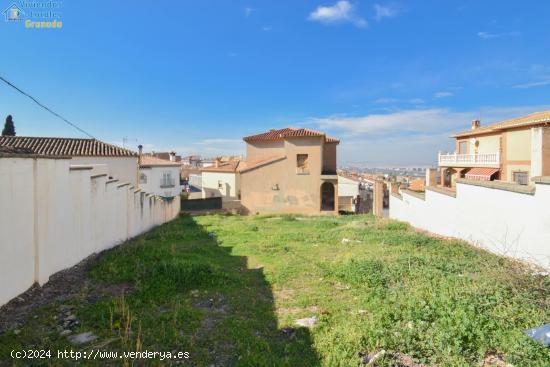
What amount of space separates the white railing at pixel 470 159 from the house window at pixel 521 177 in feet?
6.21

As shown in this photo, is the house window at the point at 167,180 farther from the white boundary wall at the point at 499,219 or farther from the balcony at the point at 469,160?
the white boundary wall at the point at 499,219

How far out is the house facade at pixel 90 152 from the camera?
19.2m

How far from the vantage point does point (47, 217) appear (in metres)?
5.11

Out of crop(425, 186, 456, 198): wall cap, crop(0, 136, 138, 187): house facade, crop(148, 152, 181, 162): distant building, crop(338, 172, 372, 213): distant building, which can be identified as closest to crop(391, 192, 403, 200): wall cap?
crop(425, 186, 456, 198): wall cap

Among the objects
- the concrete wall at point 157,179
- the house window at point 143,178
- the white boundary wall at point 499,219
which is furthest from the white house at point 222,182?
the white boundary wall at point 499,219

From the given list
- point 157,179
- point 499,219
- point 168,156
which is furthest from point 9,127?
point 499,219

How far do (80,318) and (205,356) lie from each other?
6.38ft

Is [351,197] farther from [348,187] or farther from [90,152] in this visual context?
[90,152]

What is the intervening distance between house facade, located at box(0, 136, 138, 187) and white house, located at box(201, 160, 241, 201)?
11304mm

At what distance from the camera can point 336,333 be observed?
3.70 m

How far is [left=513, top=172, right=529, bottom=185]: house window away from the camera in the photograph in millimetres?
20953

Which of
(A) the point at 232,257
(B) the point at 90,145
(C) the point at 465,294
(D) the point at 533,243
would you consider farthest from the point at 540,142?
(B) the point at 90,145

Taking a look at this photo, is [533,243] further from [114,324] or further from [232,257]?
[114,324]

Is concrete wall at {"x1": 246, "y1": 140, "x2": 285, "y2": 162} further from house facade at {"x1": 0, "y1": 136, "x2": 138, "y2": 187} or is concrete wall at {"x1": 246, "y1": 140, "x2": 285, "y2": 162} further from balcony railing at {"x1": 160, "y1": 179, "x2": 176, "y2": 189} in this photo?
balcony railing at {"x1": 160, "y1": 179, "x2": 176, "y2": 189}
